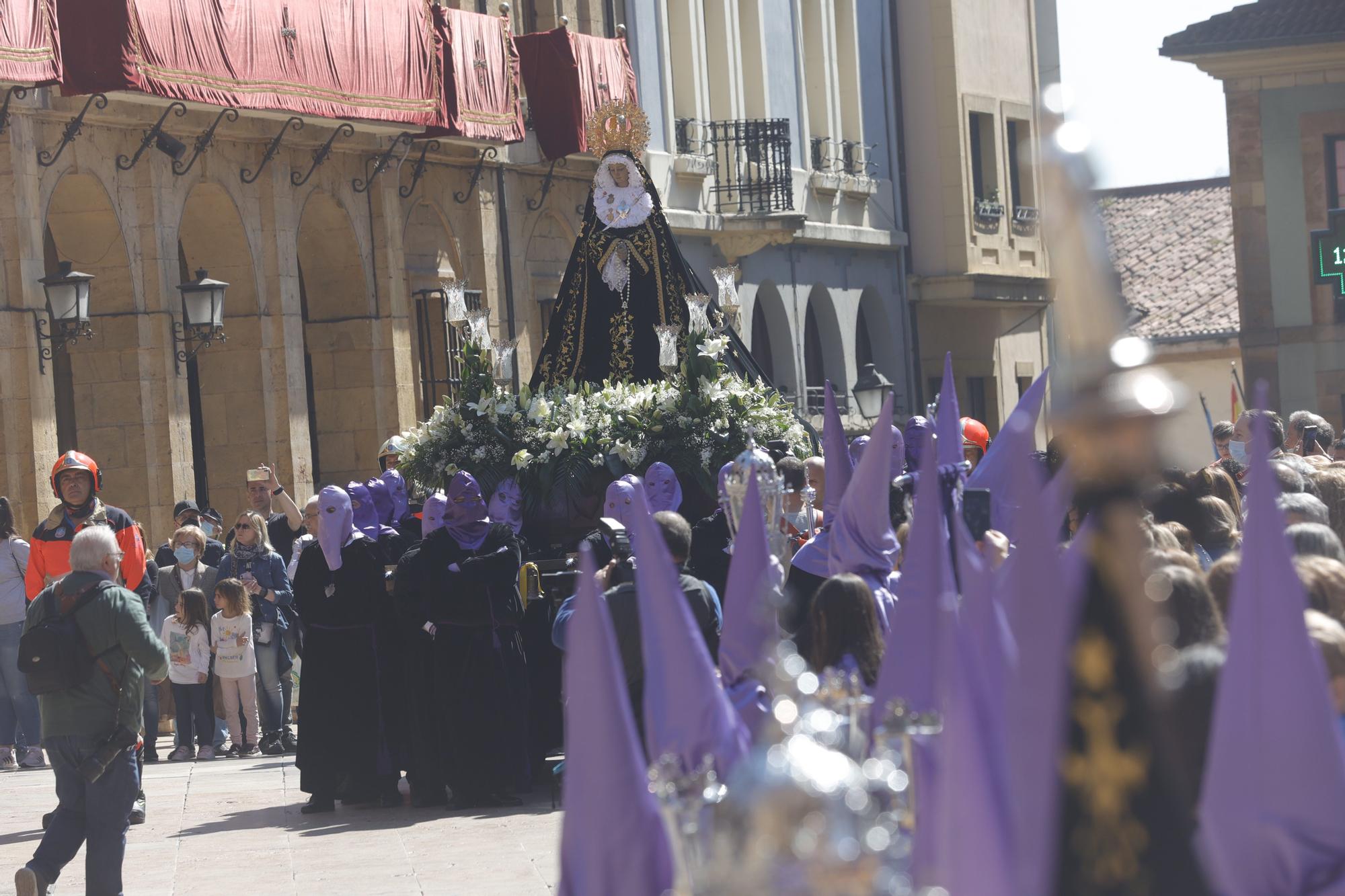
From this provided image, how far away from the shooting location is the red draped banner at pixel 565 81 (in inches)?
984

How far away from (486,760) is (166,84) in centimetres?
939

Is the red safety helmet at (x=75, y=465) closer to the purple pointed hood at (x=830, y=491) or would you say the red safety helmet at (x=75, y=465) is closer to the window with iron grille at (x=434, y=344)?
the purple pointed hood at (x=830, y=491)

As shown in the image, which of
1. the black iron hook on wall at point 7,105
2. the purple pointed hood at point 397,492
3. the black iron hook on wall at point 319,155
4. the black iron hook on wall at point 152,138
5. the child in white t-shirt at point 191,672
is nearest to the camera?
the purple pointed hood at point 397,492

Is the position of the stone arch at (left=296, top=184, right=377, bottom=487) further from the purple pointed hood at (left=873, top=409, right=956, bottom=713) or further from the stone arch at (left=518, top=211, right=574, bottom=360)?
the purple pointed hood at (left=873, top=409, right=956, bottom=713)

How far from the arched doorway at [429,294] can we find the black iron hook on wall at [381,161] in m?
0.77

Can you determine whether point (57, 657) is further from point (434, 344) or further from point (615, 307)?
point (434, 344)

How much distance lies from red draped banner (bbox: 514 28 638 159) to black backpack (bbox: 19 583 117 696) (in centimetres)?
1662

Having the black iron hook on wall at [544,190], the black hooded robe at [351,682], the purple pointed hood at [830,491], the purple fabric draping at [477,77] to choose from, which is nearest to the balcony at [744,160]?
the black iron hook on wall at [544,190]

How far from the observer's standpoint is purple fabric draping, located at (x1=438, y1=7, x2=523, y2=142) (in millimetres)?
22938

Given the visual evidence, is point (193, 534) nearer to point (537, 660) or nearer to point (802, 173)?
point (537, 660)

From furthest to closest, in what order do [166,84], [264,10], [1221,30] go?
[1221,30], [264,10], [166,84]

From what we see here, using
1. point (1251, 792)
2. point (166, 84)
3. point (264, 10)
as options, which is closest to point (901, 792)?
point (1251, 792)

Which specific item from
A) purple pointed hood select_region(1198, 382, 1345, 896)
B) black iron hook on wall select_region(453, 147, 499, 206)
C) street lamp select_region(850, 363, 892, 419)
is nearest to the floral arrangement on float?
purple pointed hood select_region(1198, 382, 1345, 896)

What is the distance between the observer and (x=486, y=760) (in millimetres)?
11375
